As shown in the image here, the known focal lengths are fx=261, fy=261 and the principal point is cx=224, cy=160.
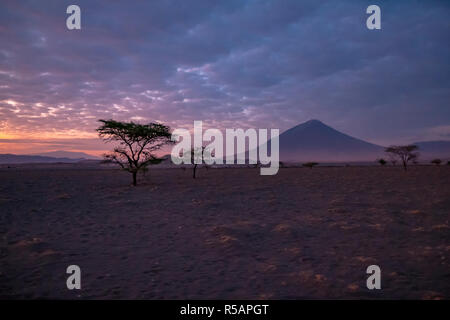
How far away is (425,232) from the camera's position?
9.30 metres

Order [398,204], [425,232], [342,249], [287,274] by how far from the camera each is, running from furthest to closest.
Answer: [398,204], [425,232], [342,249], [287,274]

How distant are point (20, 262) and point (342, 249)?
8925 millimetres

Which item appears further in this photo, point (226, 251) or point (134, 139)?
point (134, 139)

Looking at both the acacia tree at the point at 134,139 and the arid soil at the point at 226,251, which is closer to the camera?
the arid soil at the point at 226,251

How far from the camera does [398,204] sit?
14.5 metres

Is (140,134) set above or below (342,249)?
above

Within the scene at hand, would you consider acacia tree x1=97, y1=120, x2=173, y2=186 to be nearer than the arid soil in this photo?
No

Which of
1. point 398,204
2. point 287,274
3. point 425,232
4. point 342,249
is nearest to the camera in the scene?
point 287,274

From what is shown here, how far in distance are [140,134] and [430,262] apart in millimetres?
23770

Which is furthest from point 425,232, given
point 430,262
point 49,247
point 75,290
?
point 49,247

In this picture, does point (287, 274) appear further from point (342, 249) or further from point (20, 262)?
point (20, 262)
